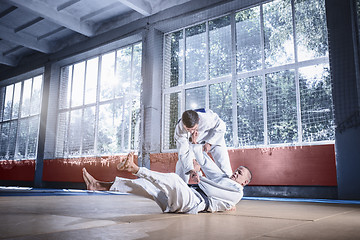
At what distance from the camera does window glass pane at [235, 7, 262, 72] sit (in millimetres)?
5414

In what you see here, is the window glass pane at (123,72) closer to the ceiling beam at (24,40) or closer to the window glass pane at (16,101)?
the ceiling beam at (24,40)

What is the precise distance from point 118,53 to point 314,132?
200 inches

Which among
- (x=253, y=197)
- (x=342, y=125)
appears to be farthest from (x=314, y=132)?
(x=253, y=197)

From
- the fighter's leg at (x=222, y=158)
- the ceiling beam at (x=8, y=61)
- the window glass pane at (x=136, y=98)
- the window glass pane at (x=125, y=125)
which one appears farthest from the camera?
the ceiling beam at (x=8, y=61)

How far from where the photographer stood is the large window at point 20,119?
930 cm

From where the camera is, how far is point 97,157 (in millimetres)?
7113

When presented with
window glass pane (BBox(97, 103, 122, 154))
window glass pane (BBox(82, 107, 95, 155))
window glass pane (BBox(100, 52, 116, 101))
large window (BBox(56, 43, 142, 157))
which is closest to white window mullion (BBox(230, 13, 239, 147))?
large window (BBox(56, 43, 142, 157))

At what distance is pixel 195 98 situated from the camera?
6125 mm

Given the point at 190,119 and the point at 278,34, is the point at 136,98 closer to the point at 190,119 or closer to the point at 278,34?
the point at 278,34

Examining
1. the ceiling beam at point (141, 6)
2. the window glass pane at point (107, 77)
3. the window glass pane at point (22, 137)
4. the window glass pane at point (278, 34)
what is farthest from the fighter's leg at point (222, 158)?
the window glass pane at point (22, 137)

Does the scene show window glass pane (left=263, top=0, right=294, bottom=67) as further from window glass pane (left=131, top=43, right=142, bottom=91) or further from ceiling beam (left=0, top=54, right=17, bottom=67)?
ceiling beam (left=0, top=54, right=17, bottom=67)

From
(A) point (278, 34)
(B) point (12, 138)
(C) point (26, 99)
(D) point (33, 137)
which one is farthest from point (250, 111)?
(B) point (12, 138)

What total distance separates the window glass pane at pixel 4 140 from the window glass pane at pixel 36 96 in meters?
1.46

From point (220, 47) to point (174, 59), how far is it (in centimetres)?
120
